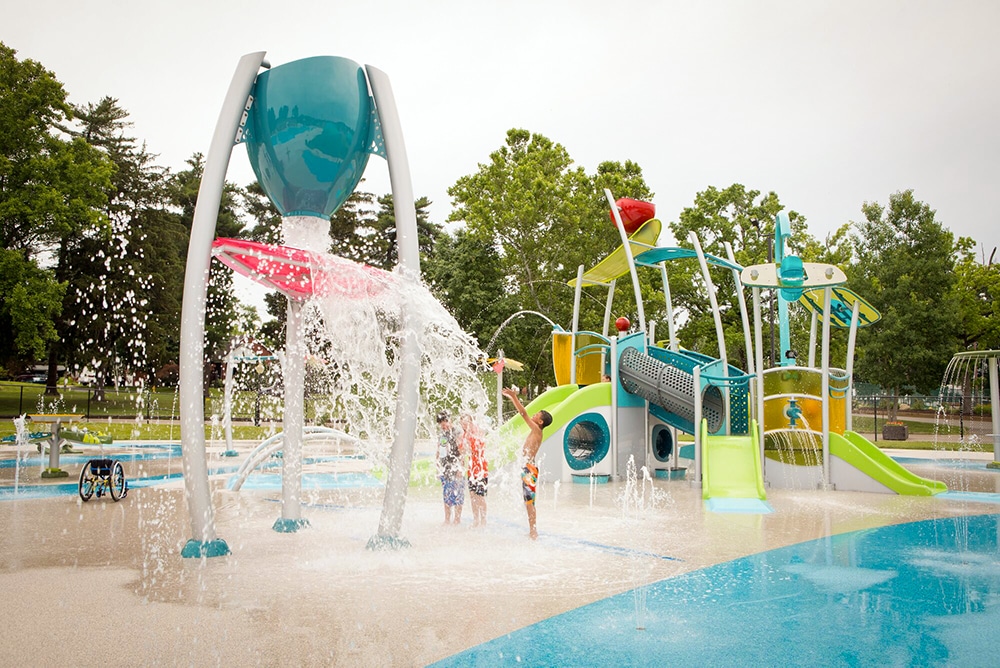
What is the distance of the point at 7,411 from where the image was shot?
30641 mm

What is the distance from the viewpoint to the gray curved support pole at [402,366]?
658 cm

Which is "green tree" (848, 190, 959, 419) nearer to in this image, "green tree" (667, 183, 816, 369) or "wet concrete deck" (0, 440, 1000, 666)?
"green tree" (667, 183, 816, 369)

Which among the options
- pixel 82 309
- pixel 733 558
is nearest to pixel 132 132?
pixel 82 309

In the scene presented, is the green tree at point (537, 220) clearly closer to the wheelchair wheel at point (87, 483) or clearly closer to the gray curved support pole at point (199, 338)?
the wheelchair wheel at point (87, 483)

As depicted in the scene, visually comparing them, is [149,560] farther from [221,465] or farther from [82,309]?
[82,309]

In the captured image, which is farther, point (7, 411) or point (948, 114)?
point (7, 411)

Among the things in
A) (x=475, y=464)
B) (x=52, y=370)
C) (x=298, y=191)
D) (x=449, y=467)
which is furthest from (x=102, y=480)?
(x=52, y=370)

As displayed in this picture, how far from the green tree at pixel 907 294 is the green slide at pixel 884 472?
22.9 m

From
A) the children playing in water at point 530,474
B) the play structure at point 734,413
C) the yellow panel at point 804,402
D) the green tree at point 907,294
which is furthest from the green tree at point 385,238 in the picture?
the children playing in water at point 530,474

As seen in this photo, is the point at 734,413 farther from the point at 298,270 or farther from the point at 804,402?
the point at 298,270

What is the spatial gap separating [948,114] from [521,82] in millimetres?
15110

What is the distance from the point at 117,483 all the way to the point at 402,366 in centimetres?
617

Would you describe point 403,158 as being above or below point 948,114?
below

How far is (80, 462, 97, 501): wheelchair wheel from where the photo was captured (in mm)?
10039
